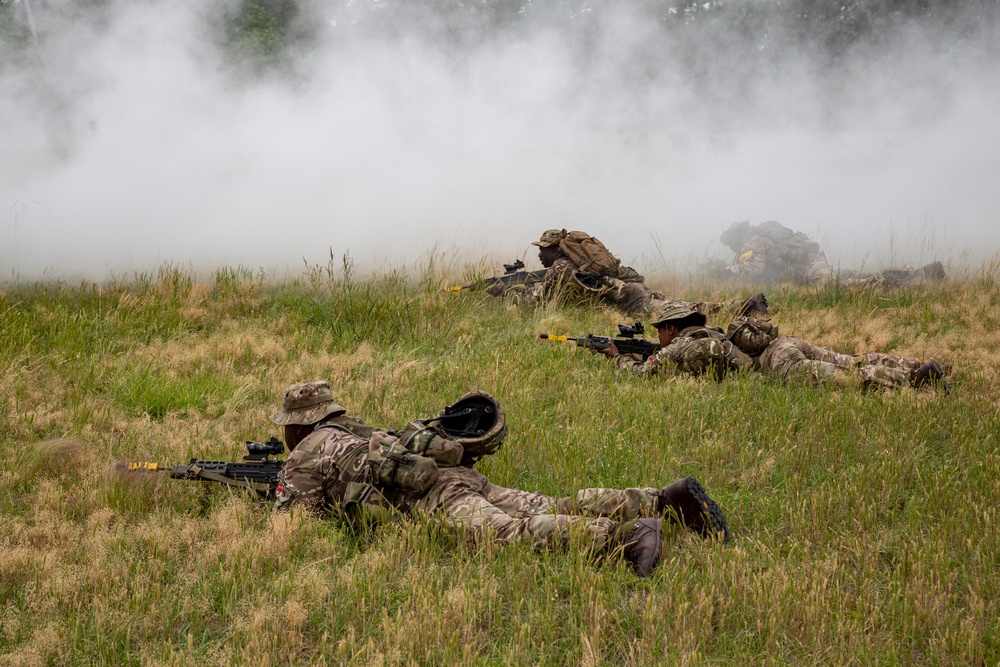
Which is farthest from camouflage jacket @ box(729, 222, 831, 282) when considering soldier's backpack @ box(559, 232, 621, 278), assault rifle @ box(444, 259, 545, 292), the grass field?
the grass field

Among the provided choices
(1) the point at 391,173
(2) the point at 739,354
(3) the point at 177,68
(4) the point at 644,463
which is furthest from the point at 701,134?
(4) the point at 644,463

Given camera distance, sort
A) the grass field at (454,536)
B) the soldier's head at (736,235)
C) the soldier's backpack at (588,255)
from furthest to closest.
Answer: the soldier's head at (736,235), the soldier's backpack at (588,255), the grass field at (454,536)

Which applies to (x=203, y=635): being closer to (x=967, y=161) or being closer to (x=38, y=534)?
(x=38, y=534)

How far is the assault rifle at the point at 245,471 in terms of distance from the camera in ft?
15.5

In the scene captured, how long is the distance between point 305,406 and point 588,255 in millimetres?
6493

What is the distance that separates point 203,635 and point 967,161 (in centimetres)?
2415

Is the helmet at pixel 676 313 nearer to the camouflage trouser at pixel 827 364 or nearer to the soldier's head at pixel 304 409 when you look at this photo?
the camouflage trouser at pixel 827 364

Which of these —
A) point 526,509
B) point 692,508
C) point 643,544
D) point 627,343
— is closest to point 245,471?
point 526,509

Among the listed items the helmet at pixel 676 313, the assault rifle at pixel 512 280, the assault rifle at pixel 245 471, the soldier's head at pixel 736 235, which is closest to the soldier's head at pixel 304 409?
the assault rifle at pixel 245 471

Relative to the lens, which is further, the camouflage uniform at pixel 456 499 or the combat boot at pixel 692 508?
the combat boot at pixel 692 508

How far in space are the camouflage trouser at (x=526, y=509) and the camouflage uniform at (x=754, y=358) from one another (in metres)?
3.05

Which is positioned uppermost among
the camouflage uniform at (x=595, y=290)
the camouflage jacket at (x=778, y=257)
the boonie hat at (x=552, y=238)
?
the boonie hat at (x=552, y=238)

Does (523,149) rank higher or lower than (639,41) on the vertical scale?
lower

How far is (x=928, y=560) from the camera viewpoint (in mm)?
3727
